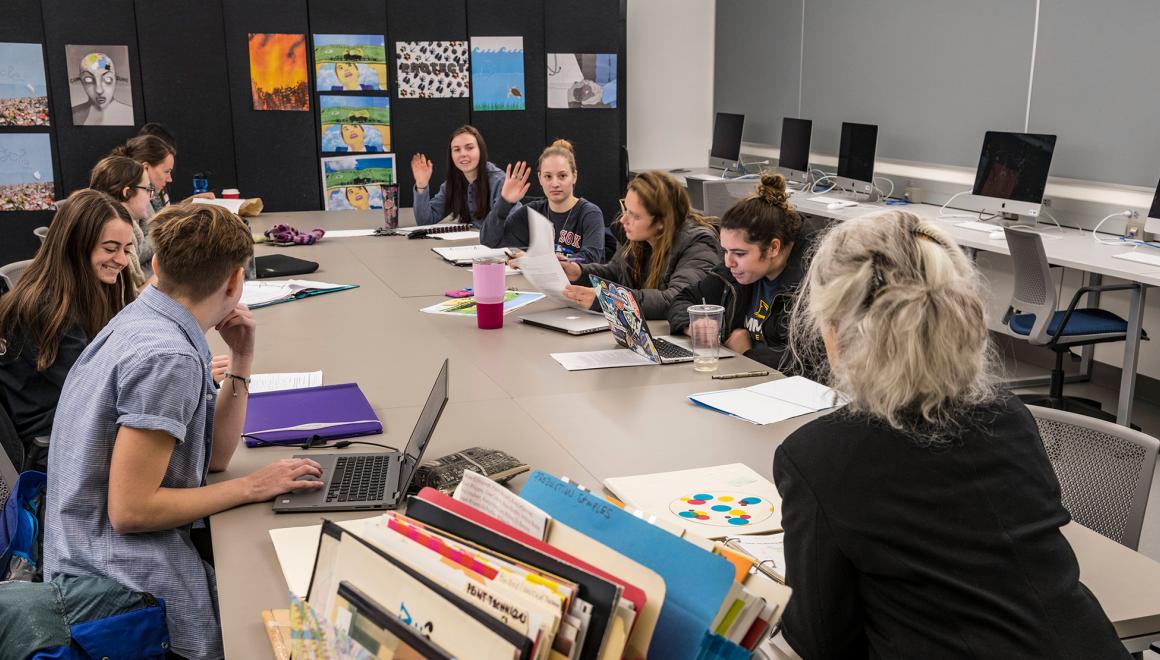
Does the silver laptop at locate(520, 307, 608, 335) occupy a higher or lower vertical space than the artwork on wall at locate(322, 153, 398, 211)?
lower

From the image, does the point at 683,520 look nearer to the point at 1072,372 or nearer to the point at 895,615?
the point at 895,615

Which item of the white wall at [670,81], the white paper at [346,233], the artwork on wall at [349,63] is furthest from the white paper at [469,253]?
the white wall at [670,81]

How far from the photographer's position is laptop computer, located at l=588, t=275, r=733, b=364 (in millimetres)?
2768

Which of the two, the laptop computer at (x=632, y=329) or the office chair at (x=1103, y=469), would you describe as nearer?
the office chair at (x=1103, y=469)

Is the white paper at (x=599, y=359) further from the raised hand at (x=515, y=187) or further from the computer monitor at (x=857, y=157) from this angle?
the computer monitor at (x=857, y=157)

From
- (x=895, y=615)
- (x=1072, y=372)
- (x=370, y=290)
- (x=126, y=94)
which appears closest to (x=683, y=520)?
(x=895, y=615)

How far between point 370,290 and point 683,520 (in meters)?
2.39

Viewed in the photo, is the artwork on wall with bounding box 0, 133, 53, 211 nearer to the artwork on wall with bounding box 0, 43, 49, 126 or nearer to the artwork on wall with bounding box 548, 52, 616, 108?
the artwork on wall with bounding box 0, 43, 49, 126

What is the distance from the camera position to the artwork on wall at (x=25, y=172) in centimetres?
651

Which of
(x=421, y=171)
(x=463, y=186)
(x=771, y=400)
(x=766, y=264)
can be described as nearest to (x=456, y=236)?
(x=463, y=186)

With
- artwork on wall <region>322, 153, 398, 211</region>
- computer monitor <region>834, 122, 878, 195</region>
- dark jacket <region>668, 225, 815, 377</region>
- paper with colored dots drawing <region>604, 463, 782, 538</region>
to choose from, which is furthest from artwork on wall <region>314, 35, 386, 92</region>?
paper with colored dots drawing <region>604, 463, 782, 538</region>

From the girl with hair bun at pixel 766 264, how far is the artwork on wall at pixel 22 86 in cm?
530

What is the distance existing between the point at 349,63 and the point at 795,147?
133 inches

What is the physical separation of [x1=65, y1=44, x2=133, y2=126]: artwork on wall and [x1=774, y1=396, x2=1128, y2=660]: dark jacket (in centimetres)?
655
